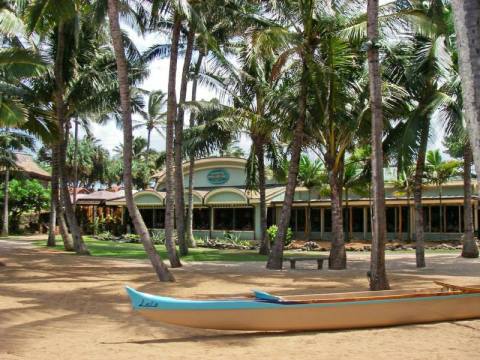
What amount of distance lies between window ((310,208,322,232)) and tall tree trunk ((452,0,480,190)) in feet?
94.2

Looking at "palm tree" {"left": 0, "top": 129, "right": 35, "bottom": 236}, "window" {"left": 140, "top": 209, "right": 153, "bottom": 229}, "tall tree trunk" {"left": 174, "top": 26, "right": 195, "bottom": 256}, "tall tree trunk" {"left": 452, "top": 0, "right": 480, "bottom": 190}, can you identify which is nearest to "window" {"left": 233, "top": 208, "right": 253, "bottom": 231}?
"window" {"left": 140, "top": 209, "right": 153, "bottom": 229}

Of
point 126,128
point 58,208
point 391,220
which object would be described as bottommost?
point 391,220

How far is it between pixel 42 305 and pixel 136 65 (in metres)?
14.3

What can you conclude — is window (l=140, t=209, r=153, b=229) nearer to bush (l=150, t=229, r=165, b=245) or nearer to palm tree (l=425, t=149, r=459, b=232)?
bush (l=150, t=229, r=165, b=245)

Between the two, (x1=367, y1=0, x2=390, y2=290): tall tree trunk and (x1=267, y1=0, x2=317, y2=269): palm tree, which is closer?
(x1=367, y1=0, x2=390, y2=290): tall tree trunk

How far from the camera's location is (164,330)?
860cm

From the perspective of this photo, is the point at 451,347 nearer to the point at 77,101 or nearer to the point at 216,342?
the point at 216,342

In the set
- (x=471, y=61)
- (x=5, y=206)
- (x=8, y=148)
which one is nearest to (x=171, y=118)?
(x=471, y=61)

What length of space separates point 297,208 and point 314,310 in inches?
1047

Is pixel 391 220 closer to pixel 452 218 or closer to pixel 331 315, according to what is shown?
pixel 452 218

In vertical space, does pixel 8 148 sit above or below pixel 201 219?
above

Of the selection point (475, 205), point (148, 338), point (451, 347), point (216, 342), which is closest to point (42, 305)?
point (148, 338)

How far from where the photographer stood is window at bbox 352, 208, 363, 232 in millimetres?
32844

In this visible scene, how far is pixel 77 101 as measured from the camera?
22344 millimetres
